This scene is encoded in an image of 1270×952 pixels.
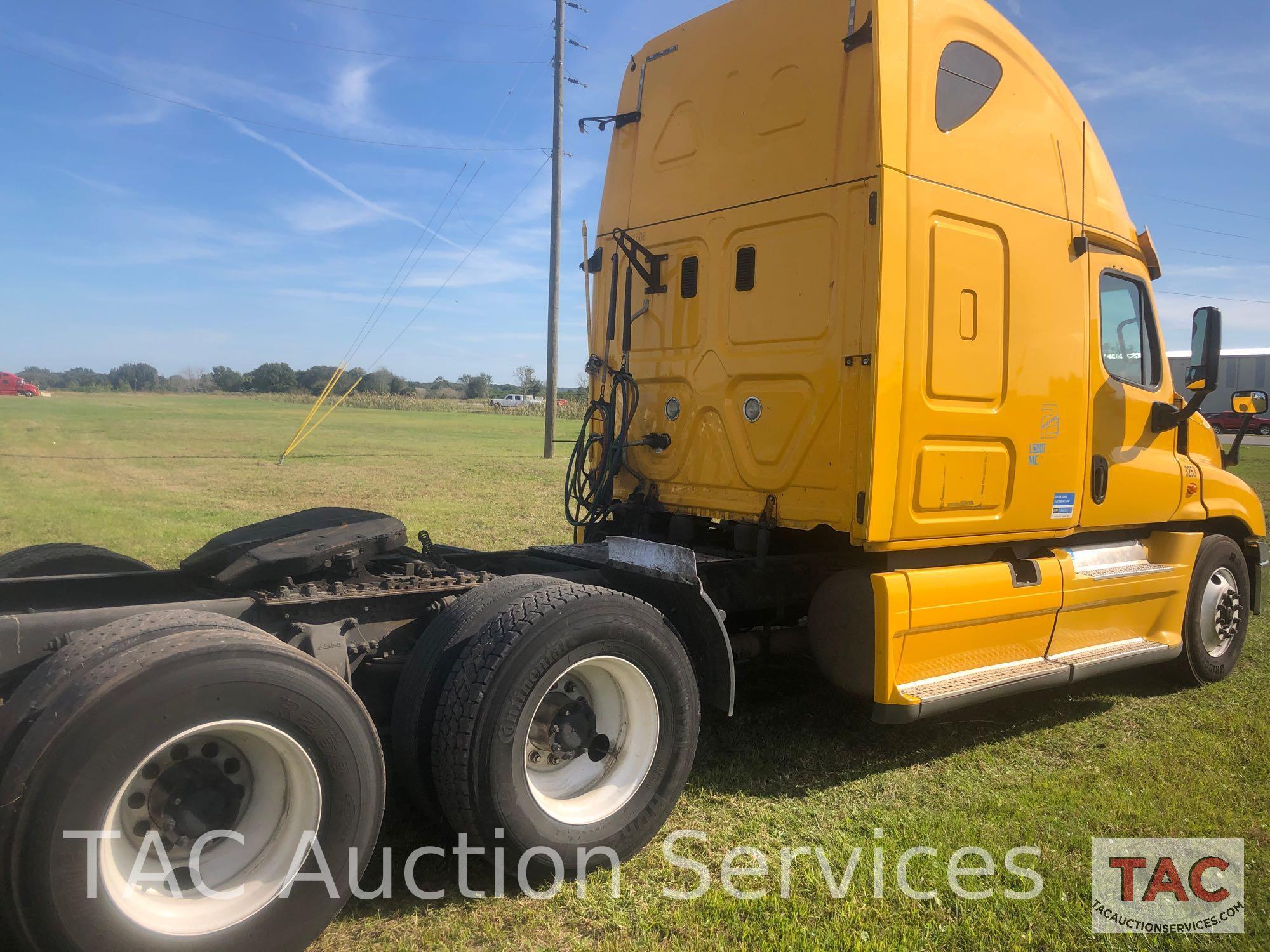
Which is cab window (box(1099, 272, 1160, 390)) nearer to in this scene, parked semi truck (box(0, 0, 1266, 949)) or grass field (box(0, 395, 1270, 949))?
parked semi truck (box(0, 0, 1266, 949))

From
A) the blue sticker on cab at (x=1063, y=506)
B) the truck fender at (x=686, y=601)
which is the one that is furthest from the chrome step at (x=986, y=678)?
the truck fender at (x=686, y=601)

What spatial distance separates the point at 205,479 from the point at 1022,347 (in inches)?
632

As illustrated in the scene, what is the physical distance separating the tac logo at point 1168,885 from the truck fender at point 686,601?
157 centimetres

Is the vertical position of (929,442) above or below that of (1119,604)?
above

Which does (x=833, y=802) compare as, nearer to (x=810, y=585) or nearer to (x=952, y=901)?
(x=952, y=901)

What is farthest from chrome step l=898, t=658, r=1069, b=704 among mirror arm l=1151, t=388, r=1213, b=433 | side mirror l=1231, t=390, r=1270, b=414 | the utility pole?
the utility pole

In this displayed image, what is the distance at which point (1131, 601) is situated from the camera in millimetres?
5320

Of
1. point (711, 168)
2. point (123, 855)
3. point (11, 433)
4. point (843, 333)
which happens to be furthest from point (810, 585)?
point (11, 433)

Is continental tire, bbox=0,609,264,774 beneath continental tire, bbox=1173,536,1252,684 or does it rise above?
above

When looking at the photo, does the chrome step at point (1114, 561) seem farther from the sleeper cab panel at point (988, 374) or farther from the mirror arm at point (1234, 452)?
the mirror arm at point (1234, 452)

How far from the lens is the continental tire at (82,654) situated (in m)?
2.33

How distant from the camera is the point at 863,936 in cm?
290

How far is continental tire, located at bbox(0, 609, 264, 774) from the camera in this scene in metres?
2.33

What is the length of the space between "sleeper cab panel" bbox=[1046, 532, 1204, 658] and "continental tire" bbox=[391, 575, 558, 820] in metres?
3.27
